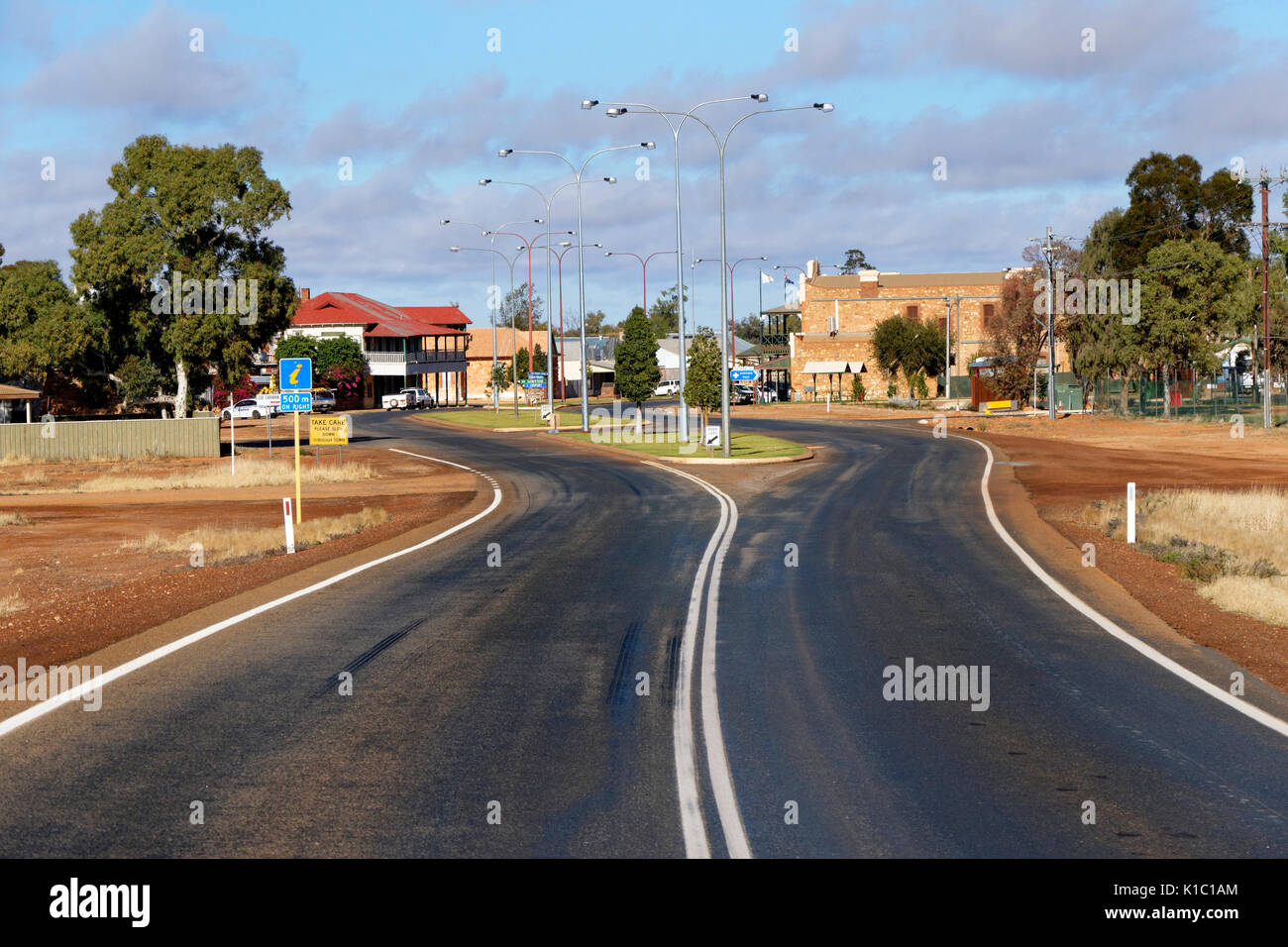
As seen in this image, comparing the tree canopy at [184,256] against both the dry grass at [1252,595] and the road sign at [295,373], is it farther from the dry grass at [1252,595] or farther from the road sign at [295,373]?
the dry grass at [1252,595]

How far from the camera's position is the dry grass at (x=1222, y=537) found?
15.1 meters

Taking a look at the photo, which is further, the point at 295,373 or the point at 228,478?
the point at 228,478

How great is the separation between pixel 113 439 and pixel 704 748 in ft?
153

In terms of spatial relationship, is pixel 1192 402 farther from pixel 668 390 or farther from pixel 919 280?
pixel 668 390

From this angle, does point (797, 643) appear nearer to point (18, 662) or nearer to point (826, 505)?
point (18, 662)

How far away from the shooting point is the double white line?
6879 millimetres

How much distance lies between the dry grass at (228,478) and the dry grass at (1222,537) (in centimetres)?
2295

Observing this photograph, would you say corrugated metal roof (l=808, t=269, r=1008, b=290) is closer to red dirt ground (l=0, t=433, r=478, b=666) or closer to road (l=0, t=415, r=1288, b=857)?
red dirt ground (l=0, t=433, r=478, b=666)

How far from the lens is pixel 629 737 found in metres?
8.96

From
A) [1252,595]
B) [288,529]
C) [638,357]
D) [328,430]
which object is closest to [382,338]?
[638,357]

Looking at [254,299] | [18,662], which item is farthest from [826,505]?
[254,299]

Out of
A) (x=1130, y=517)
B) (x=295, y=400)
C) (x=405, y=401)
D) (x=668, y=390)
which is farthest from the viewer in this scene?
(x=668, y=390)

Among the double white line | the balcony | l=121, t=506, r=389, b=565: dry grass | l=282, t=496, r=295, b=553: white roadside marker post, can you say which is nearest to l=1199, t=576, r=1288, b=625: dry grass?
the double white line
